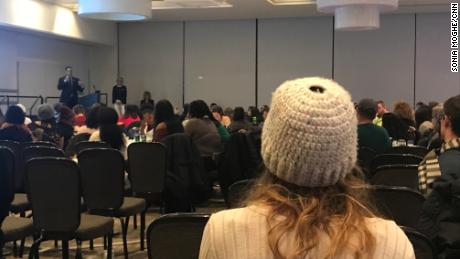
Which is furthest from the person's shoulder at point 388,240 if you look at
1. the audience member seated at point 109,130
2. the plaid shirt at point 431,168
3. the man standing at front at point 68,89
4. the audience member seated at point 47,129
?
the man standing at front at point 68,89

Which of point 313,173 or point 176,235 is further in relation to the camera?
point 176,235

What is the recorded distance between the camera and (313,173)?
47.3 inches

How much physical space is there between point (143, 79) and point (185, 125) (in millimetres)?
11411

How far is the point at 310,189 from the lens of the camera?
4.04 feet

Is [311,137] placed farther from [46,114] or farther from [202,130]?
[46,114]

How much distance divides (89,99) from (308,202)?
1634cm

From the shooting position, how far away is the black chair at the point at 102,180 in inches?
179

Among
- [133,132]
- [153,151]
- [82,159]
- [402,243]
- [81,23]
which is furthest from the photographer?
[81,23]

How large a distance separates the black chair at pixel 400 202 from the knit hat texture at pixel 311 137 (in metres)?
1.85

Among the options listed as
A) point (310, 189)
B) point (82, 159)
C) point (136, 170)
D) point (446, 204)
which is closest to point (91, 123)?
point (136, 170)

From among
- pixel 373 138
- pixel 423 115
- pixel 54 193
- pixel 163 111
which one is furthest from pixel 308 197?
pixel 423 115

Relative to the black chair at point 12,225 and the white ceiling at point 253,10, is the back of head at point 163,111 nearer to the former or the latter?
the black chair at point 12,225

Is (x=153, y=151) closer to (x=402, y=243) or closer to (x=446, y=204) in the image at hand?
(x=446, y=204)

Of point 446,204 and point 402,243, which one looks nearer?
point 402,243
